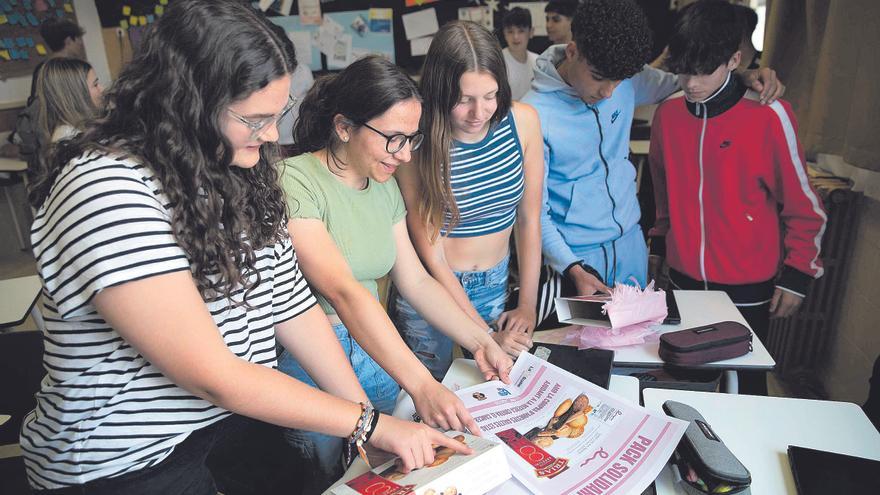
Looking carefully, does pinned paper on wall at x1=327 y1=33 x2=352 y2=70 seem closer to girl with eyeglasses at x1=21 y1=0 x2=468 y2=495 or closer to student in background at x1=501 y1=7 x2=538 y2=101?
student in background at x1=501 y1=7 x2=538 y2=101

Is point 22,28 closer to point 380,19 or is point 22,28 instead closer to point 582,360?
point 380,19

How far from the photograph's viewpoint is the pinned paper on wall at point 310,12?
4879 millimetres

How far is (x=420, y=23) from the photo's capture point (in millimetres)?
4938

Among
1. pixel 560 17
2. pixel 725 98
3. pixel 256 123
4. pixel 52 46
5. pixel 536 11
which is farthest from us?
pixel 536 11

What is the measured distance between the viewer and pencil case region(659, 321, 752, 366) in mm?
1379

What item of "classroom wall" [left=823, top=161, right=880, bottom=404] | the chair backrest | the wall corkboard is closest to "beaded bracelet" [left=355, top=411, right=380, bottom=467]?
the chair backrest

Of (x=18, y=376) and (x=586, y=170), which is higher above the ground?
(x=586, y=170)

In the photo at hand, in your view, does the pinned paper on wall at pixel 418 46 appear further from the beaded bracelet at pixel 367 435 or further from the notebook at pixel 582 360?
the beaded bracelet at pixel 367 435

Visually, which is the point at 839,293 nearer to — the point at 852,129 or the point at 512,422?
the point at 852,129

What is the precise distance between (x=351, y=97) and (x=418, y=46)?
3.92 m

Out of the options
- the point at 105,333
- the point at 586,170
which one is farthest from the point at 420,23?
the point at 105,333

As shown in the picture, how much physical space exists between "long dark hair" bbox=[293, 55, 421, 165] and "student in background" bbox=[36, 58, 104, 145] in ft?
7.76

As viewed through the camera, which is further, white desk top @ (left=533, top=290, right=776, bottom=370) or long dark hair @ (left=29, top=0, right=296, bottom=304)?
white desk top @ (left=533, top=290, right=776, bottom=370)

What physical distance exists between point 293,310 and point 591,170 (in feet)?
3.67
